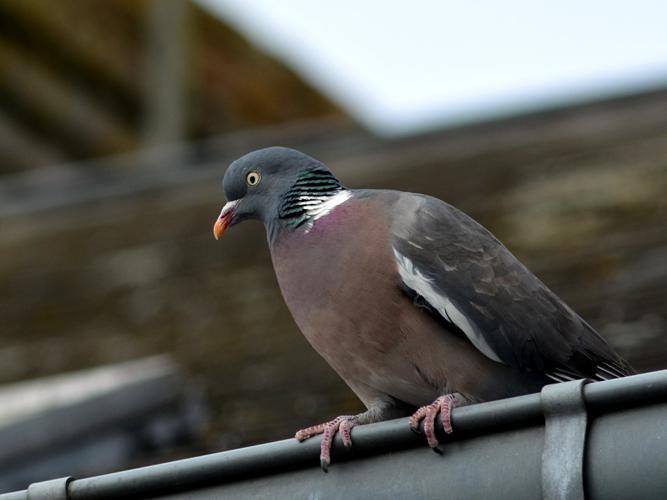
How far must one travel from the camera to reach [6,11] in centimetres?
1012

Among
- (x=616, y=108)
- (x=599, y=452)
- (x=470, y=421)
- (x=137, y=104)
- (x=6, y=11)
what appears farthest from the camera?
(x=137, y=104)

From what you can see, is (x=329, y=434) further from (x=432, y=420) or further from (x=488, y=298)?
(x=488, y=298)

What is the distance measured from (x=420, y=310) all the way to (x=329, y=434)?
0.68 m

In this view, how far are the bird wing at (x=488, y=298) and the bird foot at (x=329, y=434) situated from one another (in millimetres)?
413

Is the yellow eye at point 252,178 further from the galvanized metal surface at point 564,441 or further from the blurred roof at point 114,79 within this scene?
the blurred roof at point 114,79

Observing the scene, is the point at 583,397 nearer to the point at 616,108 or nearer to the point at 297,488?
the point at 297,488

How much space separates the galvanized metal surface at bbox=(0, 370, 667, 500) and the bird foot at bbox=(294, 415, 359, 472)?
0.02 m

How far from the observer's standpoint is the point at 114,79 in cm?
1042

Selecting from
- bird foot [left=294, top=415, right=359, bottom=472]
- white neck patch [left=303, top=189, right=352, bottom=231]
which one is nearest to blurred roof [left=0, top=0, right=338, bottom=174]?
white neck patch [left=303, top=189, right=352, bottom=231]

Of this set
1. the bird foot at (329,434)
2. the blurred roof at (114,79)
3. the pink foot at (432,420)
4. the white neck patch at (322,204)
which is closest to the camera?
the pink foot at (432,420)

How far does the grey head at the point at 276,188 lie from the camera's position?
3631mm

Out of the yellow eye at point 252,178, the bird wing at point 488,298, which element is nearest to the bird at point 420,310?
the bird wing at point 488,298

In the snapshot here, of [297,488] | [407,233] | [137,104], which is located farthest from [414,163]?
[297,488]

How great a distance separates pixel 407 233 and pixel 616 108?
16.5 feet
